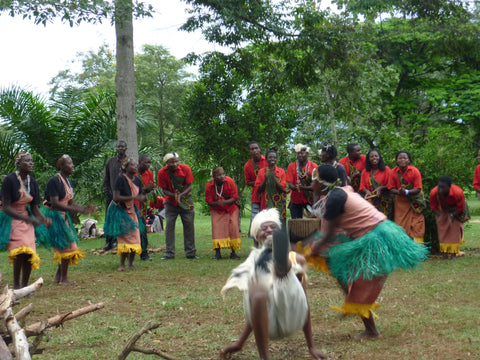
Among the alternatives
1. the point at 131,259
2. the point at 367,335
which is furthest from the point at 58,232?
the point at 367,335

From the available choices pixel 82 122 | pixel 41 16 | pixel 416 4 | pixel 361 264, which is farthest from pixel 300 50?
pixel 361 264

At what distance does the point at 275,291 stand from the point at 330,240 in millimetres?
975

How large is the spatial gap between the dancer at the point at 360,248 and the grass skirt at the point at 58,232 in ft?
13.4

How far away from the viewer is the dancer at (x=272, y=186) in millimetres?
9812

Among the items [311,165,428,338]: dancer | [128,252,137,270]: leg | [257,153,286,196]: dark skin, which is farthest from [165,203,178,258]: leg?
[311,165,428,338]: dancer

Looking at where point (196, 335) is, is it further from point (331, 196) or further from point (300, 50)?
point (300, 50)

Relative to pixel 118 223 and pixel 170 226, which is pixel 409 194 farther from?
pixel 118 223

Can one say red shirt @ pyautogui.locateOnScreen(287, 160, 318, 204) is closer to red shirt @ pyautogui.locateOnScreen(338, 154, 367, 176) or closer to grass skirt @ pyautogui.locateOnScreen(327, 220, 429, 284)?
red shirt @ pyautogui.locateOnScreen(338, 154, 367, 176)

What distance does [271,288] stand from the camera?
162 inches

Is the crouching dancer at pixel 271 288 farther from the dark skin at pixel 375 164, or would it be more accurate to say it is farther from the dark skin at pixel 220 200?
the dark skin at pixel 220 200

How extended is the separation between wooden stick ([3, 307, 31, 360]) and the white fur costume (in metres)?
1.42

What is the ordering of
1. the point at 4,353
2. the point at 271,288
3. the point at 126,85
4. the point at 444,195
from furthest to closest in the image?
the point at 126,85, the point at 444,195, the point at 271,288, the point at 4,353

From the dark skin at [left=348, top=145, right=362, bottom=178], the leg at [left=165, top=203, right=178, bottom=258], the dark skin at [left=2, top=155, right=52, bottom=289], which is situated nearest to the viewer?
the dark skin at [left=2, top=155, right=52, bottom=289]

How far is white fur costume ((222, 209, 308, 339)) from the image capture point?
4098mm
